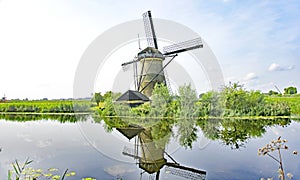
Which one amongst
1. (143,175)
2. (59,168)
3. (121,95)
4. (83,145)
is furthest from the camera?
(121,95)

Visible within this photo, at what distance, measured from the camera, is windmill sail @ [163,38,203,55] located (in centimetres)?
1342

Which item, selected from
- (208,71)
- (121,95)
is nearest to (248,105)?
(208,71)

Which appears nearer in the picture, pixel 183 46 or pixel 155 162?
pixel 155 162

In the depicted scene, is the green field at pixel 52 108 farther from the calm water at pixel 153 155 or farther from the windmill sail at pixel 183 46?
the calm water at pixel 153 155

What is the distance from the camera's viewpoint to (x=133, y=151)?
6.03 meters

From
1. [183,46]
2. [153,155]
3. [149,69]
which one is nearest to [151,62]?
[149,69]

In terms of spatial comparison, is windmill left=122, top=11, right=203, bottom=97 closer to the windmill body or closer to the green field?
the windmill body

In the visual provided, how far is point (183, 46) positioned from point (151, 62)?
228cm

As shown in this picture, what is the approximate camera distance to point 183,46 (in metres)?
14.1

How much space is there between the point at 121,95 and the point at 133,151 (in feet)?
32.4

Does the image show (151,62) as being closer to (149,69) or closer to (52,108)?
(149,69)

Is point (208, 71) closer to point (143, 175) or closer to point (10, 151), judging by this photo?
point (143, 175)

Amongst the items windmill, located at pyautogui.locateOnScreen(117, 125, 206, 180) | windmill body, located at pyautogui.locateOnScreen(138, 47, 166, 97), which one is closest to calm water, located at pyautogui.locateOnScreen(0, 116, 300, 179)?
windmill, located at pyautogui.locateOnScreen(117, 125, 206, 180)

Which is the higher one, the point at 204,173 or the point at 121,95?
the point at 121,95
